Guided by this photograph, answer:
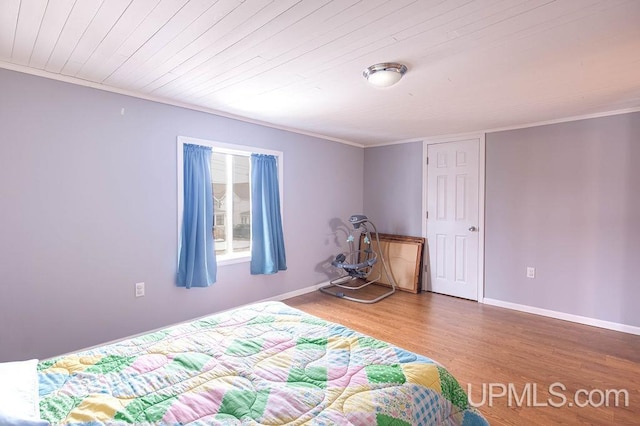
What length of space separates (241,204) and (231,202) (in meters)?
0.15

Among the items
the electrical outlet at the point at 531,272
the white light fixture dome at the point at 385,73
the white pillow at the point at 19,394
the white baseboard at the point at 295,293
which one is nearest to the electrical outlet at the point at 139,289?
the white baseboard at the point at 295,293

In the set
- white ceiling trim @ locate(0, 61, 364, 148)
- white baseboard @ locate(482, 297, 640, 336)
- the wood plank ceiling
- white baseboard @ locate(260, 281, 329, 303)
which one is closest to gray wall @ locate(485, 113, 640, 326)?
white baseboard @ locate(482, 297, 640, 336)

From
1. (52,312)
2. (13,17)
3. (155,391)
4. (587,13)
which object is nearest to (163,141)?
(13,17)

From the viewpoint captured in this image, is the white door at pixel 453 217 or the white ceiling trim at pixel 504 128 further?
the white door at pixel 453 217

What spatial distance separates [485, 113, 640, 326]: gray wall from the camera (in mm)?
3170

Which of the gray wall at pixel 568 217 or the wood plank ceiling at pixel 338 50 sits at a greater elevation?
the wood plank ceiling at pixel 338 50

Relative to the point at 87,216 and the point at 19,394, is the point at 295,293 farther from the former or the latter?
the point at 19,394

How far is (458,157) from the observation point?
4289 millimetres

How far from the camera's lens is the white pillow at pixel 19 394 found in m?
0.91

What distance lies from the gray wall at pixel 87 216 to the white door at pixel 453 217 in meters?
2.79

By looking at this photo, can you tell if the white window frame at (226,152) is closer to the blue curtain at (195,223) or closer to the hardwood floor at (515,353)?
the blue curtain at (195,223)

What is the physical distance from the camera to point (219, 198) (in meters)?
3.65

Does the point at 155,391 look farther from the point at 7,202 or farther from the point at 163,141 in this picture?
the point at 163,141

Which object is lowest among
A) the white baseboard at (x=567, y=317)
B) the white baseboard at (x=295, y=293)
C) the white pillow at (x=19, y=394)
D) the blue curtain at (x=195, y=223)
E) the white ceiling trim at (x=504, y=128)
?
the white baseboard at (x=567, y=317)
